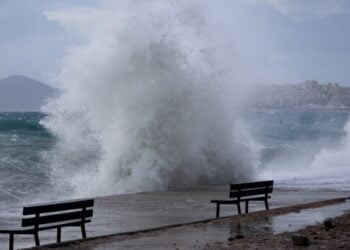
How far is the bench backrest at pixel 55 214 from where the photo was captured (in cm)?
957

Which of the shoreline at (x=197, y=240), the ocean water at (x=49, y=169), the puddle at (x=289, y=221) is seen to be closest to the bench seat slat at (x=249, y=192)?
the shoreline at (x=197, y=240)

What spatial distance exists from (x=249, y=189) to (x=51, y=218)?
5204 millimetres

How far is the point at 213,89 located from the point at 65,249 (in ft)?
50.4

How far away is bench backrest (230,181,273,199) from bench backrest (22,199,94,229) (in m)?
3.61

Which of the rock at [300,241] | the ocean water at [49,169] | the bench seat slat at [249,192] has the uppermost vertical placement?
the ocean water at [49,169]

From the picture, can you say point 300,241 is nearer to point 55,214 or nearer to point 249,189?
point 55,214

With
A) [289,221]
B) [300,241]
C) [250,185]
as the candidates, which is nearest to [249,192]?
[250,185]

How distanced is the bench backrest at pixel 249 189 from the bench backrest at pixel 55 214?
3.61 metres

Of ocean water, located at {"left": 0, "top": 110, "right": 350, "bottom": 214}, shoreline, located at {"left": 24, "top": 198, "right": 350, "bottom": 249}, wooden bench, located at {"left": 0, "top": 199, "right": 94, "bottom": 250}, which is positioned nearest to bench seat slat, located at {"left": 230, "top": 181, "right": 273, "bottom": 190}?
shoreline, located at {"left": 24, "top": 198, "right": 350, "bottom": 249}

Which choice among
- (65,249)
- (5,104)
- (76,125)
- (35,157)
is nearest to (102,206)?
(65,249)

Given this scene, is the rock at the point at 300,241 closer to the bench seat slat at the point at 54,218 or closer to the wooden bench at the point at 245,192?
the bench seat slat at the point at 54,218

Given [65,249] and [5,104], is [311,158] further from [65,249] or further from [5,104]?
[5,104]

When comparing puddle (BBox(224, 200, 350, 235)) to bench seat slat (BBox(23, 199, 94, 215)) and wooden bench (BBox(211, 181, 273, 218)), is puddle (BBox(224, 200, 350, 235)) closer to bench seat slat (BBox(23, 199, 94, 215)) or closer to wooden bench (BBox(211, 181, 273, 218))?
wooden bench (BBox(211, 181, 273, 218))

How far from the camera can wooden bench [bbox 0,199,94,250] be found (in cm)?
954
